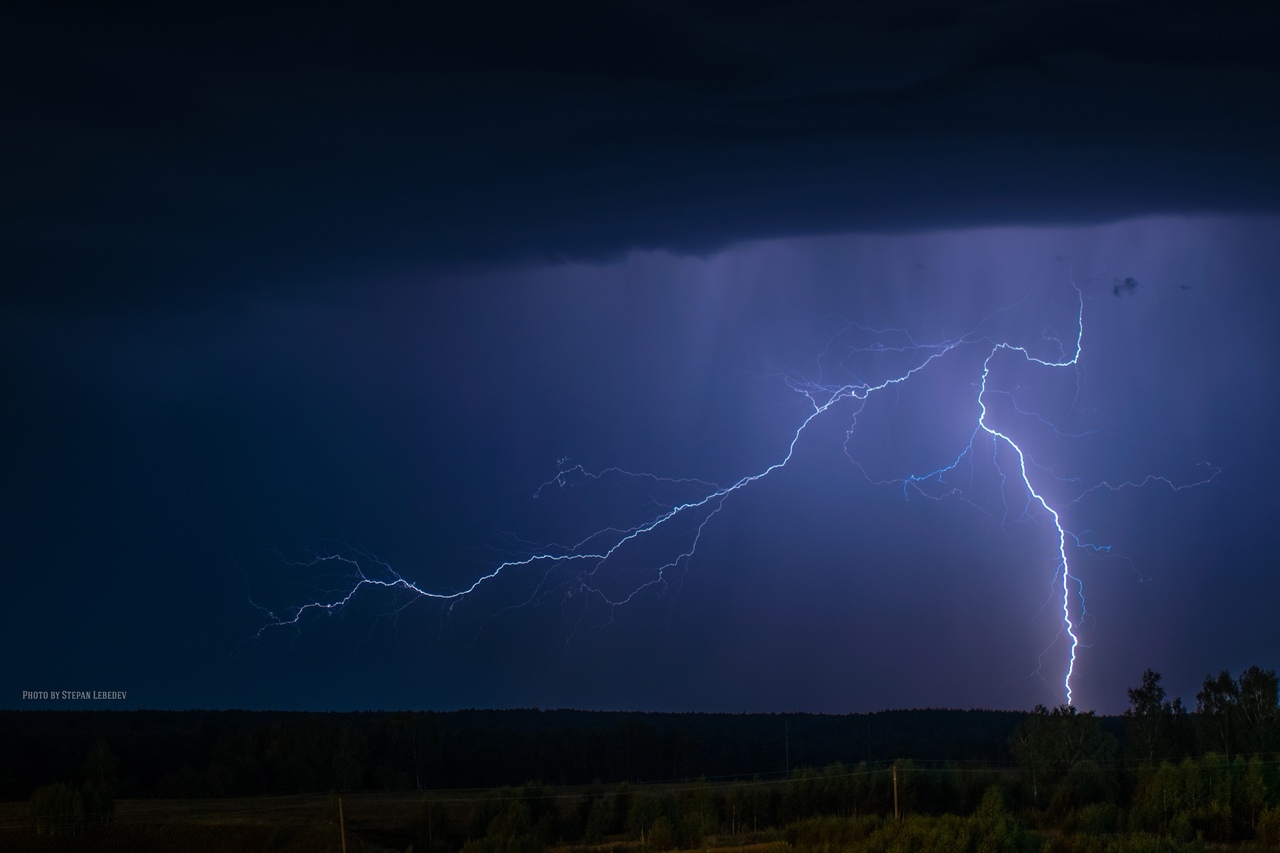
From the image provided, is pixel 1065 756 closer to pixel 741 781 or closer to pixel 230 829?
pixel 741 781

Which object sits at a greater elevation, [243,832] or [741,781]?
[243,832]

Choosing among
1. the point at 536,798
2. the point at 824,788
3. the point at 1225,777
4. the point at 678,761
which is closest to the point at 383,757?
the point at 678,761

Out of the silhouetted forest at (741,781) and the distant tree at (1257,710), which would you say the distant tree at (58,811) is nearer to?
the silhouetted forest at (741,781)

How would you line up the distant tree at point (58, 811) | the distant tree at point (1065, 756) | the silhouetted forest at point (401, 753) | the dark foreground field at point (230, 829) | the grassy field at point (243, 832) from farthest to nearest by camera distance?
1. the silhouetted forest at point (401, 753)
2. the distant tree at point (1065, 756)
3. the distant tree at point (58, 811)
4. the dark foreground field at point (230, 829)
5. the grassy field at point (243, 832)

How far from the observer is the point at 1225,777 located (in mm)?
38969

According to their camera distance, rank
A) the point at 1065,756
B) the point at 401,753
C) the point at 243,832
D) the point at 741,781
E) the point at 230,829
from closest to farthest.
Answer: the point at 243,832 → the point at 230,829 → the point at 1065,756 → the point at 741,781 → the point at 401,753

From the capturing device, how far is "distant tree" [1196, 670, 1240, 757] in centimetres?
4884

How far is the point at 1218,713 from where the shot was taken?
1948 inches

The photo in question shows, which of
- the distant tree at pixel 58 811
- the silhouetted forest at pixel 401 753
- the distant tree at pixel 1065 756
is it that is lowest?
the silhouetted forest at pixel 401 753

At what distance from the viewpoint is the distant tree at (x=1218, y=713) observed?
48.8 meters

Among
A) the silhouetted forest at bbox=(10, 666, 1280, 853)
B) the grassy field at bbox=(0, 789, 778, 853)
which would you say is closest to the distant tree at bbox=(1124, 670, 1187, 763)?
the silhouetted forest at bbox=(10, 666, 1280, 853)

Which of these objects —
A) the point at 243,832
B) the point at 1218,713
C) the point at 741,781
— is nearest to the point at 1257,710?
the point at 1218,713

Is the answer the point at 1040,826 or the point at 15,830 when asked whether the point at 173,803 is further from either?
the point at 1040,826

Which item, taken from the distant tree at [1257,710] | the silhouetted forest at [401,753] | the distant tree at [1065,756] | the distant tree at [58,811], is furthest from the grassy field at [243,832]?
the distant tree at [1257,710]
